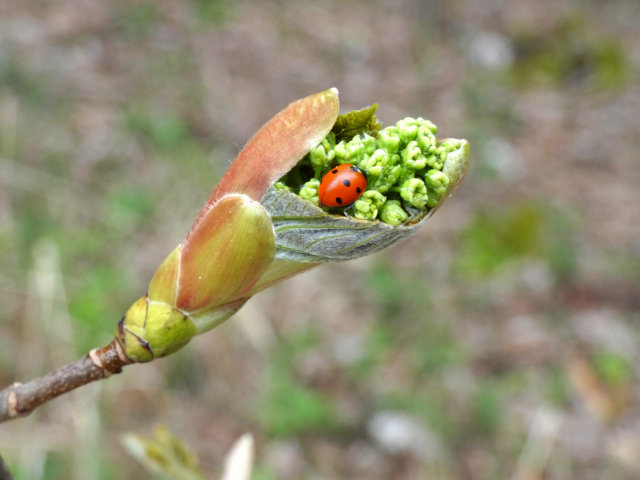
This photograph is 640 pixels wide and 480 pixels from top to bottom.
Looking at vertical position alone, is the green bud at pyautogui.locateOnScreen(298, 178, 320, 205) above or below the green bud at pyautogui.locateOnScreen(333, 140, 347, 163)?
below

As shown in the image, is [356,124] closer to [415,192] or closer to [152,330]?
[415,192]

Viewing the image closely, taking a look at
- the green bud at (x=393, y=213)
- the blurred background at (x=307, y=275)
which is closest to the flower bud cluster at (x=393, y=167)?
the green bud at (x=393, y=213)

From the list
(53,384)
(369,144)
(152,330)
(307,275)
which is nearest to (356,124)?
(369,144)

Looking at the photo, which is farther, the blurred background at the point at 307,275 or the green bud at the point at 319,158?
the blurred background at the point at 307,275

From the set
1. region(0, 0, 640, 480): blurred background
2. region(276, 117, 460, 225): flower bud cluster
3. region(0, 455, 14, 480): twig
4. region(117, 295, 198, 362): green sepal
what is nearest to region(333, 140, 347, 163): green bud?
region(276, 117, 460, 225): flower bud cluster

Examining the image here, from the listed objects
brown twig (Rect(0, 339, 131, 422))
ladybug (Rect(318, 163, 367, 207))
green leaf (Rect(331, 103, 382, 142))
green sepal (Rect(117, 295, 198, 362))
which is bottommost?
brown twig (Rect(0, 339, 131, 422))

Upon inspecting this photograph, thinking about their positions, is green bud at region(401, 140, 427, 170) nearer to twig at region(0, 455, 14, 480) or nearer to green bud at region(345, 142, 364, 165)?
green bud at region(345, 142, 364, 165)

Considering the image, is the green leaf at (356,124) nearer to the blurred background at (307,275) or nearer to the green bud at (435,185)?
the green bud at (435,185)

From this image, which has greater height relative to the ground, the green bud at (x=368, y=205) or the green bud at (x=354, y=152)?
the green bud at (x=354, y=152)
